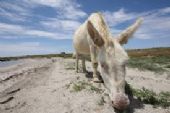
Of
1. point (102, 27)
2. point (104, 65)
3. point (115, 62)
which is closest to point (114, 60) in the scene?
point (115, 62)

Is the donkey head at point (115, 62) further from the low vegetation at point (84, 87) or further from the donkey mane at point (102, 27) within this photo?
the low vegetation at point (84, 87)

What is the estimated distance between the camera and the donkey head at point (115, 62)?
6336mm

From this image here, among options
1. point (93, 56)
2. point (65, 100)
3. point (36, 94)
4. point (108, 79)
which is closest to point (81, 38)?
point (93, 56)

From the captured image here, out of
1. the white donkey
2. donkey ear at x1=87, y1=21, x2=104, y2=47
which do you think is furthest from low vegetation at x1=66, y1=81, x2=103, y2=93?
donkey ear at x1=87, y1=21, x2=104, y2=47

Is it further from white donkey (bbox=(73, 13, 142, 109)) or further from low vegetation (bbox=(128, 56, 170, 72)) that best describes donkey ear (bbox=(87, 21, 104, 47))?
low vegetation (bbox=(128, 56, 170, 72))

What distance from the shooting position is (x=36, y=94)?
9930 millimetres

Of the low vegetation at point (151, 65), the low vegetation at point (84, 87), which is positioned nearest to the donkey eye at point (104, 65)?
the low vegetation at point (84, 87)

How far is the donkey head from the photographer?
6.34 meters

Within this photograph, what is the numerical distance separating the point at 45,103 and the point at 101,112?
2239 millimetres

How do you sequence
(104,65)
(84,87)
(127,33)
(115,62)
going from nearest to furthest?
1. (115,62)
2. (104,65)
3. (127,33)
4. (84,87)

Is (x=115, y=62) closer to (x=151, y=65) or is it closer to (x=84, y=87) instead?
(x=84, y=87)

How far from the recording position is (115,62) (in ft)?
23.1

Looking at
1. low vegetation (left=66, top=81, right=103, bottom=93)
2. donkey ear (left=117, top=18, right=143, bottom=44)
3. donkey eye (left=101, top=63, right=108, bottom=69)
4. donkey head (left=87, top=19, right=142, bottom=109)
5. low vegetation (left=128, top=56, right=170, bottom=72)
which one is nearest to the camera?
donkey head (left=87, top=19, right=142, bottom=109)

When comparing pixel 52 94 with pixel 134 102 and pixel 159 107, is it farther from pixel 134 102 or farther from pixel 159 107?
pixel 159 107
